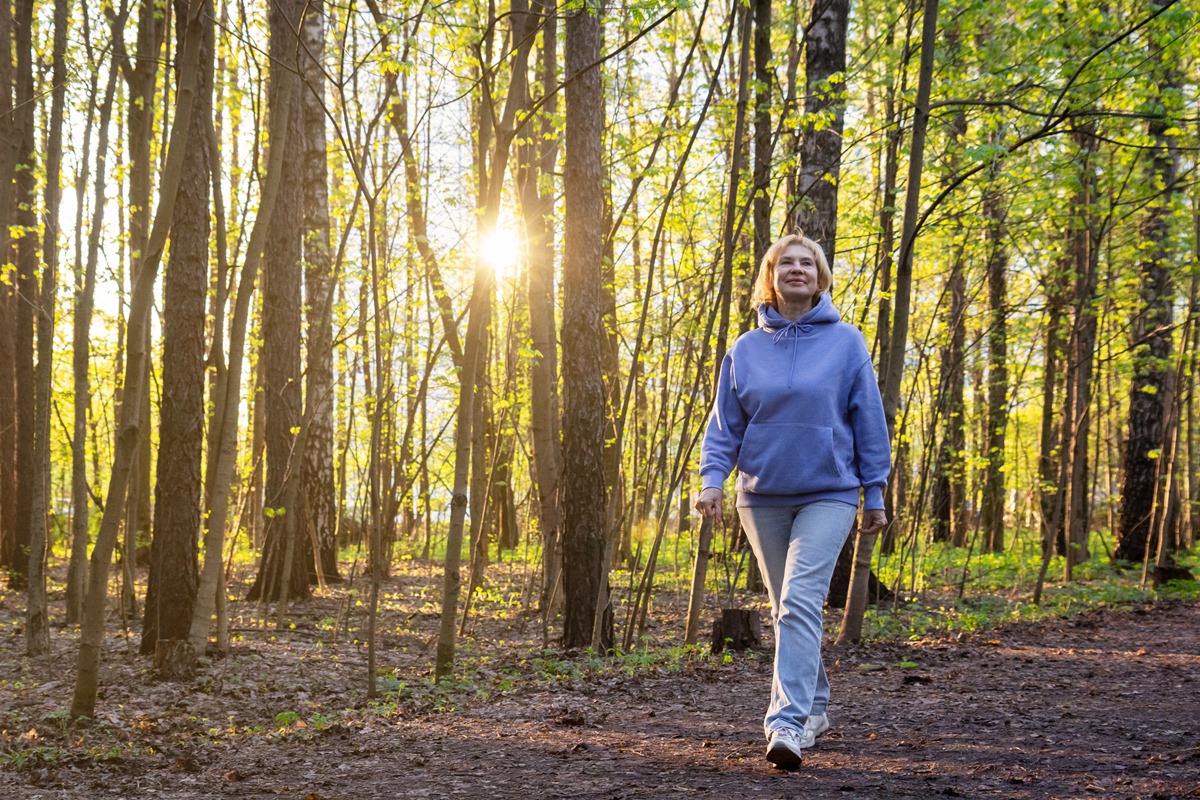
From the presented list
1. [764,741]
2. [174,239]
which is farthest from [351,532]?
[764,741]

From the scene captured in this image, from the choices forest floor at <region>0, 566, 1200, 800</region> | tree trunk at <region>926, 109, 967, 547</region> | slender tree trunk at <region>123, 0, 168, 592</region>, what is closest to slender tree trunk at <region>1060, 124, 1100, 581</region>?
tree trunk at <region>926, 109, 967, 547</region>

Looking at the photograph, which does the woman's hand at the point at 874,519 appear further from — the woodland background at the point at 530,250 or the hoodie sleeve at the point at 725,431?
the woodland background at the point at 530,250

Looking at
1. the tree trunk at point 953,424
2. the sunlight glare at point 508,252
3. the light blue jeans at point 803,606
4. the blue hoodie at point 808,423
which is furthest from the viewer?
the tree trunk at point 953,424

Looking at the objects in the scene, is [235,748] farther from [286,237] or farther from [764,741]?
[286,237]

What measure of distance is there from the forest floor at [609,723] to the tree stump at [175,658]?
0.15 meters

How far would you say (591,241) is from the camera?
281 inches

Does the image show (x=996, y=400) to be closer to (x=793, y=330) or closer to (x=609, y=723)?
(x=609, y=723)

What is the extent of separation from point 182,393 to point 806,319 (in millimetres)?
5063

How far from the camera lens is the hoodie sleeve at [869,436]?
11.5 feet

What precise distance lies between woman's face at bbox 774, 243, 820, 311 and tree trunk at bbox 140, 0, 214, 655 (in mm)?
4822

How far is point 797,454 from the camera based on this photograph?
3.48 m

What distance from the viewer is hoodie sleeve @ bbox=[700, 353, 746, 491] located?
3703 mm

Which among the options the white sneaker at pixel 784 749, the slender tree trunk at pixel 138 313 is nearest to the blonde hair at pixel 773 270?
the white sneaker at pixel 784 749

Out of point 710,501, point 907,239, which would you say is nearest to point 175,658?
point 710,501
